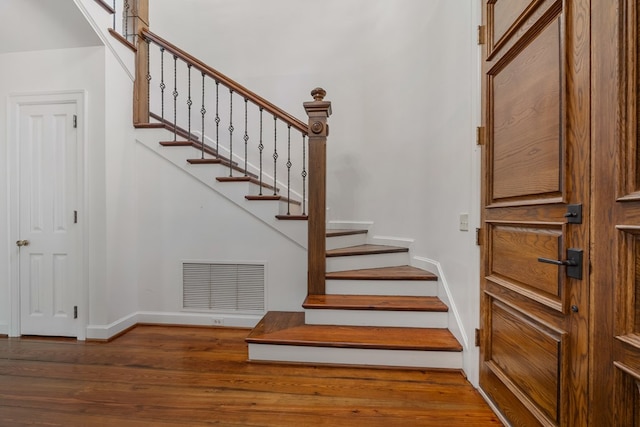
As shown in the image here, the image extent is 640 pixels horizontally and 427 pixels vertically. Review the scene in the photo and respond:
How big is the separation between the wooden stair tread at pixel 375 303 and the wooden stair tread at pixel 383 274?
0.16m

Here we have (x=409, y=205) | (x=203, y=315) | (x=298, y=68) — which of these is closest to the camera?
(x=203, y=315)

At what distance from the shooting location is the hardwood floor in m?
1.59

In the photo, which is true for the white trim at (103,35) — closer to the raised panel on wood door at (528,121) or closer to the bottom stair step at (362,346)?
the bottom stair step at (362,346)

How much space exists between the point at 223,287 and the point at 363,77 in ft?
9.39

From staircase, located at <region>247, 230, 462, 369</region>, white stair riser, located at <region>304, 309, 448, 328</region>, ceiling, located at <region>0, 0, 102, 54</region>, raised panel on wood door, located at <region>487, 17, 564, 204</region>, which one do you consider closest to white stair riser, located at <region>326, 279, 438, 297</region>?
staircase, located at <region>247, 230, 462, 369</region>

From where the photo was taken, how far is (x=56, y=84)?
255 centimetres

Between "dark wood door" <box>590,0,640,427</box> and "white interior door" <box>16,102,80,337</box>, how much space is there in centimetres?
337

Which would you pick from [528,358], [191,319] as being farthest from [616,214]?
[191,319]

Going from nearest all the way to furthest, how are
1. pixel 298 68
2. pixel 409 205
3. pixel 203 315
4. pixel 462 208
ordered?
1. pixel 462 208
2. pixel 203 315
3. pixel 409 205
4. pixel 298 68

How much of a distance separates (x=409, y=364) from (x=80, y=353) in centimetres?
248

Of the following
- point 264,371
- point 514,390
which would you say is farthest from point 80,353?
point 514,390

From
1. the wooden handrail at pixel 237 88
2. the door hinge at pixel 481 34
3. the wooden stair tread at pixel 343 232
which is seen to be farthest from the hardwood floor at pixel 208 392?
the door hinge at pixel 481 34

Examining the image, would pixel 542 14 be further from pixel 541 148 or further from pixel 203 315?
pixel 203 315

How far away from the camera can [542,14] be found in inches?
49.1
